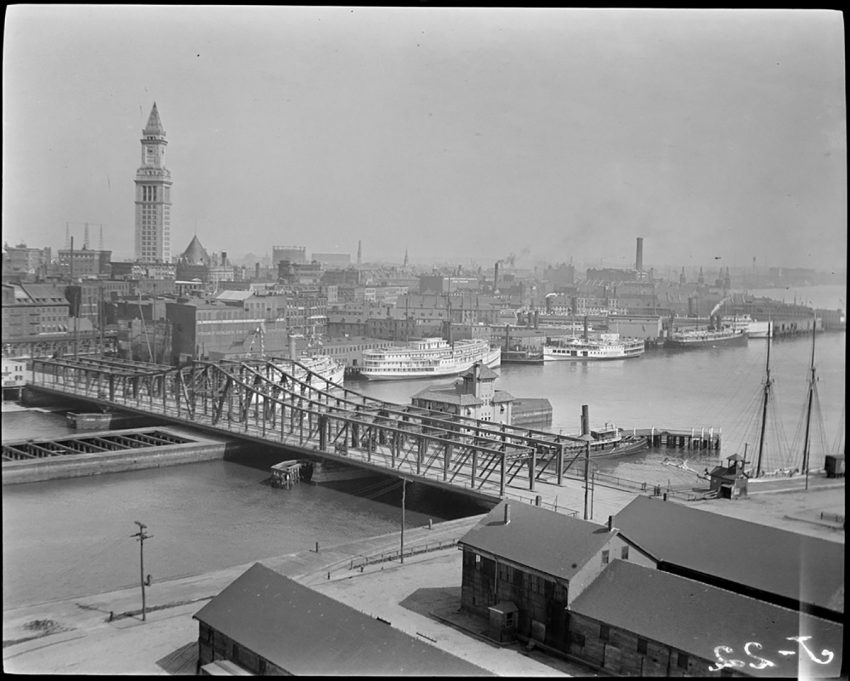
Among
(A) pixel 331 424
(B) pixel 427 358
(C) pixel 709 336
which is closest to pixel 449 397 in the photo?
(A) pixel 331 424

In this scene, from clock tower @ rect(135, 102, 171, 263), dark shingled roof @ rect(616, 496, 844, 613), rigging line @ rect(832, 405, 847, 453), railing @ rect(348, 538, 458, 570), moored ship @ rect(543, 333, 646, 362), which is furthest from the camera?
moored ship @ rect(543, 333, 646, 362)

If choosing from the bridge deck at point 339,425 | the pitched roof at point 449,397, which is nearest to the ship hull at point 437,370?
the bridge deck at point 339,425

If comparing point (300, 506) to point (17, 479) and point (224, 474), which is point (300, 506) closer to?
point (224, 474)

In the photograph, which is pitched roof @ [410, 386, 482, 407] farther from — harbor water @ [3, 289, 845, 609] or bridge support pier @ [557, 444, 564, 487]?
bridge support pier @ [557, 444, 564, 487]

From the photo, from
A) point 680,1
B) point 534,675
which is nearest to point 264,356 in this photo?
point 534,675

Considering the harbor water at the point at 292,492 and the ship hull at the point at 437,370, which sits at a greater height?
the ship hull at the point at 437,370

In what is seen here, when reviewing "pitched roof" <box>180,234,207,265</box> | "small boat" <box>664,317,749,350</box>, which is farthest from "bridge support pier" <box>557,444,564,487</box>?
"pitched roof" <box>180,234,207,265</box>

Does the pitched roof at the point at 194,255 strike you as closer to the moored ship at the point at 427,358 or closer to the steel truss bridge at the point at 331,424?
the steel truss bridge at the point at 331,424
